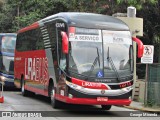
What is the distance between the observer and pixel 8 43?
87.1 ft

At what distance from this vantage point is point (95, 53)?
1392 cm

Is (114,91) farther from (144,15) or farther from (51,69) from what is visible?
(144,15)

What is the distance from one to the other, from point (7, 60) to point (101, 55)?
1348 centimetres

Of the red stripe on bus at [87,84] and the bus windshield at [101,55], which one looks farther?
the bus windshield at [101,55]

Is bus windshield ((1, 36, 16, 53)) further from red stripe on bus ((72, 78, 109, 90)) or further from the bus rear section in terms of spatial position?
red stripe on bus ((72, 78, 109, 90))

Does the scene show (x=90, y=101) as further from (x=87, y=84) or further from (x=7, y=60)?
(x=7, y=60)

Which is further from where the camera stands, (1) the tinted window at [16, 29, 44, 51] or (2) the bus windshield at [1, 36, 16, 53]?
(2) the bus windshield at [1, 36, 16, 53]

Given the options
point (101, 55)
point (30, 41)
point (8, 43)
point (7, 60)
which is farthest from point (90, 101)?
point (8, 43)

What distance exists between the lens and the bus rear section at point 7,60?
25875 millimetres

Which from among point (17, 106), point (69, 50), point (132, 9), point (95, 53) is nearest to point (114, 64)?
point (95, 53)

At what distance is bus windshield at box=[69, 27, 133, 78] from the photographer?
1370 centimetres

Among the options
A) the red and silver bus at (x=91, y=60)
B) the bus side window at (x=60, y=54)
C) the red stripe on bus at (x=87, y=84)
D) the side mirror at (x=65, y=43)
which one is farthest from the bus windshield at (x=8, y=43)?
the red stripe on bus at (x=87, y=84)

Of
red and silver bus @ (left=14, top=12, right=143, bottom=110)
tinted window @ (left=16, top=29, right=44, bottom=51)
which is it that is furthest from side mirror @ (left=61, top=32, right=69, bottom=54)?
tinted window @ (left=16, top=29, right=44, bottom=51)

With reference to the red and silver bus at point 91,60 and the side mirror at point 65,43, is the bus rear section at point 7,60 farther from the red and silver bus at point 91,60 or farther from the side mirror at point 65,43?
the side mirror at point 65,43
